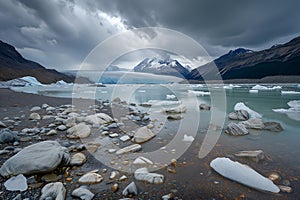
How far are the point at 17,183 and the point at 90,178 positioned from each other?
78 cm

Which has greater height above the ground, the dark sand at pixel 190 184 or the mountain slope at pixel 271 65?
the mountain slope at pixel 271 65

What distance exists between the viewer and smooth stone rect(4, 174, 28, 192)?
1761mm

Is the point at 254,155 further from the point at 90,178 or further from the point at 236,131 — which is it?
the point at 90,178

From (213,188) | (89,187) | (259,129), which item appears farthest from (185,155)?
(259,129)

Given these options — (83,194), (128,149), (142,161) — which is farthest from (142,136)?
(83,194)

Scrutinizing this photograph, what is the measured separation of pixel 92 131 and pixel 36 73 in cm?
7752

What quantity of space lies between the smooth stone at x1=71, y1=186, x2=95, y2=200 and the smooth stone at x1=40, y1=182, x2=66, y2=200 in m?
0.11

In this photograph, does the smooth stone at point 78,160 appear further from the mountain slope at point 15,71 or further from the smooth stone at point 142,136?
the mountain slope at point 15,71

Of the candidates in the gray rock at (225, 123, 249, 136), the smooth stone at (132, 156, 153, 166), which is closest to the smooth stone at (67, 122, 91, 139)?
the smooth stone at (132, 156, 153, 166)

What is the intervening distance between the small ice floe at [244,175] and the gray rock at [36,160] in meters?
2.20

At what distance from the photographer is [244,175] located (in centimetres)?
206

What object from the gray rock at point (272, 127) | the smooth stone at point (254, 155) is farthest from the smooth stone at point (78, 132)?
the gray rock at point (272, 127)

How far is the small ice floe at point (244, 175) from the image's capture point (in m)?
1.90

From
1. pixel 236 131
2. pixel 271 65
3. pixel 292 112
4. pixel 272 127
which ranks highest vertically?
pixel 271 65
